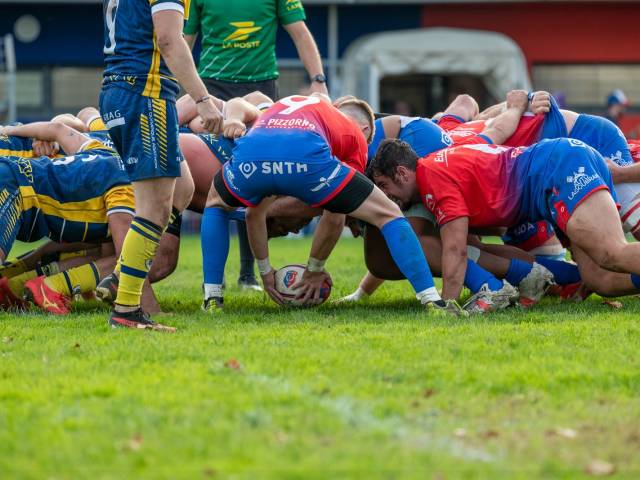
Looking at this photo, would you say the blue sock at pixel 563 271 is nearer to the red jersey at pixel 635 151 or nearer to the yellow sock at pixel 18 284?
the red jersey at pixel 635 151

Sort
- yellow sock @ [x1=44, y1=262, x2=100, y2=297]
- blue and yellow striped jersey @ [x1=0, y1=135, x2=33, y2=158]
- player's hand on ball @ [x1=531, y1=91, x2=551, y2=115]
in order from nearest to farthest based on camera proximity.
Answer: yellow sock @ [x1=44, y1=262, x2=100, y2=297] < player's hand on ball @ [x1=531, y1=91, x2=551, y2=115] < blue and yellow striped jersey @ [x1=0, y1=135, x2=33, y2=158]

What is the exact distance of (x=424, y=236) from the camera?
722cm

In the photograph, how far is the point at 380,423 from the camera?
12.9 ft

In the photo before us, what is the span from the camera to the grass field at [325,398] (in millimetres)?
3506

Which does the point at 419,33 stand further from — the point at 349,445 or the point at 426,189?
the point at 349,445

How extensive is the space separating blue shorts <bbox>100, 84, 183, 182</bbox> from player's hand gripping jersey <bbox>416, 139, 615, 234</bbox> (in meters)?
1.77

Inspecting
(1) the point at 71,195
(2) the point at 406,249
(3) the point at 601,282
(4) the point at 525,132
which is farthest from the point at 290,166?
(4) the point at 525,132

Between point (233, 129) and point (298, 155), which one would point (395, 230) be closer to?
point (298, 155)

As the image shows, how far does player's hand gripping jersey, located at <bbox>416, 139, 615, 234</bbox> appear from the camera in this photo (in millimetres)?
6629

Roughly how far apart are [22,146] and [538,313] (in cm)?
426

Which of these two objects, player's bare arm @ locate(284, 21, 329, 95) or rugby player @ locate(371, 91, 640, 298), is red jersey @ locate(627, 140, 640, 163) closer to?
rugby player @ locate(371, 91, 640, 298)

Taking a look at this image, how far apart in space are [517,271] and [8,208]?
3.40 metres

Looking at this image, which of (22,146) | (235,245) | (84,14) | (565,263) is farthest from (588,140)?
(84,14)

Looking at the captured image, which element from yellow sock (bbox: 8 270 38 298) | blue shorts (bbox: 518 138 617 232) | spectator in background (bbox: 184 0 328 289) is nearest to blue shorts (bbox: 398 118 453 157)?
blue shorts (bbox: 518 138 617 232)
